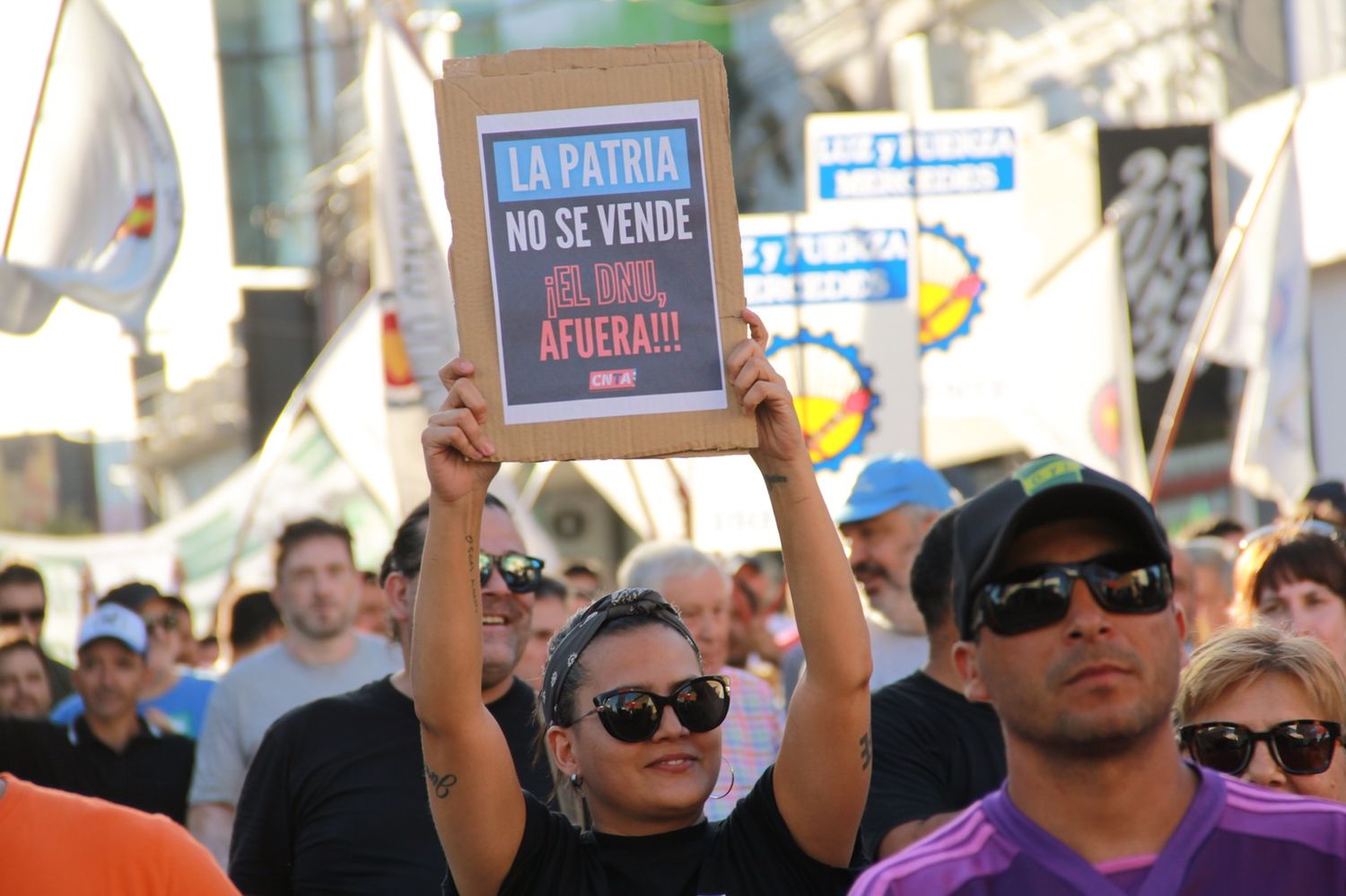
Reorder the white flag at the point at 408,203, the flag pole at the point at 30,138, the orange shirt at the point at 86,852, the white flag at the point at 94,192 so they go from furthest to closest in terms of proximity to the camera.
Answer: the white flag at the point at 408,203 → the white flag at the point at 94,192 → the flag pole at the point at 30,138 → the orange shirt at the point at 86,852

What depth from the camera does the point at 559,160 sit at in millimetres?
3080

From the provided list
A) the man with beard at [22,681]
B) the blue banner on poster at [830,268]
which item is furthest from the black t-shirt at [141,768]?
the blue banner on poster at [830,268]

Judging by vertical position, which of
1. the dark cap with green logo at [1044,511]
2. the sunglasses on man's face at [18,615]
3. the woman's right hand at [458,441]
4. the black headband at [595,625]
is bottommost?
the sunglasses on man's face at [18,615]

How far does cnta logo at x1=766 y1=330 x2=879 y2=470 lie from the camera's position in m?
9.57

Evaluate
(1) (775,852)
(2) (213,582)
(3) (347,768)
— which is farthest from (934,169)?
(1) (775,852)

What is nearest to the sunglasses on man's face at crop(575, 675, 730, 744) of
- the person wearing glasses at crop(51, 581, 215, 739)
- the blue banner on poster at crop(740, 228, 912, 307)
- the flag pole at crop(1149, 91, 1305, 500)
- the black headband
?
the black headband

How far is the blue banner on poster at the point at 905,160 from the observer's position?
10797 millimetres

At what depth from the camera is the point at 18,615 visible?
335 inches

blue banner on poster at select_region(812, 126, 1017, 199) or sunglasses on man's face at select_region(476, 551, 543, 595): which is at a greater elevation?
blue banner on poster at select_region(812, 126, 1017, 199)

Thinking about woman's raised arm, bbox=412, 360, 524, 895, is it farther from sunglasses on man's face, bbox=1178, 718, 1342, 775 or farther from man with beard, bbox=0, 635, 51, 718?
man with beard, bbox=0, 635, 51, 718

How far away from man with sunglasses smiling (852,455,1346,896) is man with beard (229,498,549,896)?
176 centimetres

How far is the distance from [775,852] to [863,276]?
23.6ft

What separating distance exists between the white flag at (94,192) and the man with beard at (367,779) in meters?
2.37

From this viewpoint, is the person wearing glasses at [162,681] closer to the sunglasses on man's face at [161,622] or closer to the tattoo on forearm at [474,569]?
the sunglasses on man's face at [161,622]
